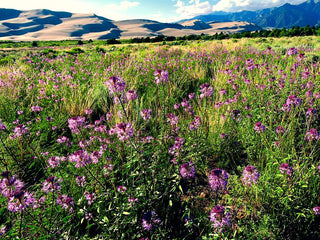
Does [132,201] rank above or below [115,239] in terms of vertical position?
above

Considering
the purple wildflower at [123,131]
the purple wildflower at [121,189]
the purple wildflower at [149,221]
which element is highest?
the purple wildflower at [123,131]

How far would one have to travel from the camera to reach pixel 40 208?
2186mm

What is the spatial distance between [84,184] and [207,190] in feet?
5.75

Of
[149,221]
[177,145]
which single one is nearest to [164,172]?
[177,145]

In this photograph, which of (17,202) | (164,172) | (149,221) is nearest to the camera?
(17,202)

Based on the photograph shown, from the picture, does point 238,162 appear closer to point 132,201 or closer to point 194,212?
point 194,212


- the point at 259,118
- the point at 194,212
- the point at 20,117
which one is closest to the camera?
the point at 194,212

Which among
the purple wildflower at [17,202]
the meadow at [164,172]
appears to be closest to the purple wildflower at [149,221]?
the meadow at [164,172]

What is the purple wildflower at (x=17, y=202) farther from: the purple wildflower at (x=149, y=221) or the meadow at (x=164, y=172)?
the purple wildflower at (x=149, y=221)

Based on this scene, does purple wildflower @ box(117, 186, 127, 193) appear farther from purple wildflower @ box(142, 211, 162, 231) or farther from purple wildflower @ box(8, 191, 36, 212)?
purple wildflower @ box(8, 191, 36, 212)

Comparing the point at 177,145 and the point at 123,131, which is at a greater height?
the point at 123,131

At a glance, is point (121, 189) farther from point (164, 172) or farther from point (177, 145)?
point (177, 145)

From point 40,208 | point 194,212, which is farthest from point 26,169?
point 194,212

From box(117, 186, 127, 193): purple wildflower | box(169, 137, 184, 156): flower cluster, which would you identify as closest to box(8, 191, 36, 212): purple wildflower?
box(117, 186, 127, 193): purple wildflower
